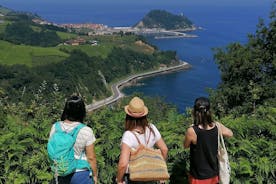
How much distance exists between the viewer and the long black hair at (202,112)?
310cm

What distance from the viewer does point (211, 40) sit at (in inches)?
5384

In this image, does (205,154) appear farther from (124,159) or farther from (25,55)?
(25,55)

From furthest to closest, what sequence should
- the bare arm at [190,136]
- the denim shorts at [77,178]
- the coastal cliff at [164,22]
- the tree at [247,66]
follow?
the coastal cliff at [164,22] → the tree at [247,66] → the bare arm at [190,136] → the denim shorts at [77,178]

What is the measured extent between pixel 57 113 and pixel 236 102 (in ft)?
33.0

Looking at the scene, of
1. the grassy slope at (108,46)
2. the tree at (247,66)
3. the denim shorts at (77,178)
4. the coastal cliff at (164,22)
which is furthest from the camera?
the coastal cliff at (164,22)

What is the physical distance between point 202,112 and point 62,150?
111 cm

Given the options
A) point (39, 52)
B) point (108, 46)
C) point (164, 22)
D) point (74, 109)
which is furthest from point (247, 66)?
point (164, 22)

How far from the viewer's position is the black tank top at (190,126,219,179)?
3.16 metres

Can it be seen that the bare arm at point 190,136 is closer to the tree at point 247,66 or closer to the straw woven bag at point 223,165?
the straw woven bag at point 223,165

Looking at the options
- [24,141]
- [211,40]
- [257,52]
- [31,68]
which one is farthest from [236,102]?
[211,40]

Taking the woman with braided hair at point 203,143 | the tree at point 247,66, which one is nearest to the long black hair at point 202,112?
the woman with braided hair at point 203,143

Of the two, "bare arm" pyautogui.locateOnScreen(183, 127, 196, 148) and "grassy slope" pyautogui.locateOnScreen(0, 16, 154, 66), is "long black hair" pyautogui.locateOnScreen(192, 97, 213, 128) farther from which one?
"grassy slope" pyautogui.locateOnScreen(0, 16, 154, 66)

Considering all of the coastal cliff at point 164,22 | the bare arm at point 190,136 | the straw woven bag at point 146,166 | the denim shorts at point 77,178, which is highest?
the bare arm at point 190,136

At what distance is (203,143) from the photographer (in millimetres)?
3184
